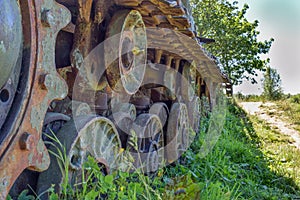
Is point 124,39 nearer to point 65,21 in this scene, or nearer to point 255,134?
point 65,21

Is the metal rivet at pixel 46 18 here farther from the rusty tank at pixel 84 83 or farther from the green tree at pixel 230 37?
the green tree at pixel 230 37

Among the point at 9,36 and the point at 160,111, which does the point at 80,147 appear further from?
the point at 160,111

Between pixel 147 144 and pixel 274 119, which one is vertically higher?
pixel 147 144

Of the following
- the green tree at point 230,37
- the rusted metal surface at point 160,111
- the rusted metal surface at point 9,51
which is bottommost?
the rusted metal surface at point 160,111

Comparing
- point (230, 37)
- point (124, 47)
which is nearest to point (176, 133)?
point (124, 47)

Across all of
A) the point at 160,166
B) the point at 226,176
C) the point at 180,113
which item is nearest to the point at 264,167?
the point at 226,176

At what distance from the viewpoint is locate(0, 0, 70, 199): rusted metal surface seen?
55.6 inches

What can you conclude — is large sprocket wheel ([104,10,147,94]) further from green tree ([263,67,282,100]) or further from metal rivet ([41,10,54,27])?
green tree ([263,67,282,100])

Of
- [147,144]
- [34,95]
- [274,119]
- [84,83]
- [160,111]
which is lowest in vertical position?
[274,119]

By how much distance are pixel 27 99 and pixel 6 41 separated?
25 centimetres

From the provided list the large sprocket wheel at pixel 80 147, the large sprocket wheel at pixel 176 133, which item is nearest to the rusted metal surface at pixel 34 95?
the large sprocket wheel at pixel 80 147

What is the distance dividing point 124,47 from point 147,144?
1.22 metres

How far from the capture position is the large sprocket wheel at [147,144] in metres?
3.26

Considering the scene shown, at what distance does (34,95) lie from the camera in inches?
60.7
